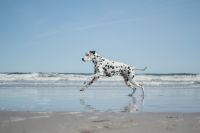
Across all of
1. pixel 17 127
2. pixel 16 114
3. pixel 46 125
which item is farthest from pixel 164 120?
pixel 16 114

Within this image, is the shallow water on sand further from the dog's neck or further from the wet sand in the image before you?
the dog's neck

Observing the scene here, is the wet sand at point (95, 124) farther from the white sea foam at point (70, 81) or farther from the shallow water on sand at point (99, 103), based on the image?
the white sea foam at point (70, 81)

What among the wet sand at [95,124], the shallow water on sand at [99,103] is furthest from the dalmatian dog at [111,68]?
the wet sand at [95,124]

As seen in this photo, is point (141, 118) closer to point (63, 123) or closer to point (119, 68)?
point (63, 123)

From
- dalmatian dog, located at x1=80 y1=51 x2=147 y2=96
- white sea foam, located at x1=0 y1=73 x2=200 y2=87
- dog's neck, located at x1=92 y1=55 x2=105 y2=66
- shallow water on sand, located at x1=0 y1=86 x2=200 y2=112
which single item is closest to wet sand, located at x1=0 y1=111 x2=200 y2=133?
shallow water on sand, located at x1=0 y1=86 x2=200 y2=112

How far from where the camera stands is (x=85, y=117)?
5.54 meters

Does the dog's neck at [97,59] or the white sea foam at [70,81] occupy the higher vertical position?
the dog's neck at [97,59]

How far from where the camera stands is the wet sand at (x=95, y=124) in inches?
172

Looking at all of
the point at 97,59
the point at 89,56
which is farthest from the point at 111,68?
the point at 89,56

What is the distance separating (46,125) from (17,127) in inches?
15.4

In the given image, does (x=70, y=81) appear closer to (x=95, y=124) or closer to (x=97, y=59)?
(x=97, y=59)

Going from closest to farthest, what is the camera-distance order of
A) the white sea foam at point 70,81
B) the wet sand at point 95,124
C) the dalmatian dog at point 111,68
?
1. the wet sand at point 95,124
2. the dalmatian dog at point 111,68
3. the white sea foam at point 70,81

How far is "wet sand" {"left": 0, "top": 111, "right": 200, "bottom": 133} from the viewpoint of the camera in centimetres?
438

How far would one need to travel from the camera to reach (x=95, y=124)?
4.82 m
